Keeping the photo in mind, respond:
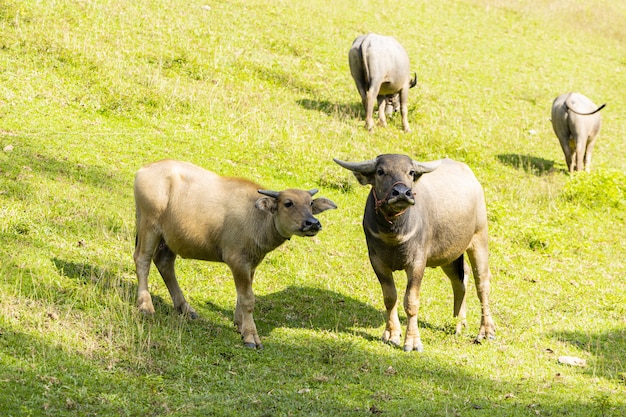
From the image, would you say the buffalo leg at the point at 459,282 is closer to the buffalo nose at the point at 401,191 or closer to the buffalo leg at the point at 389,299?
the buffalo leg at the point at 389,299

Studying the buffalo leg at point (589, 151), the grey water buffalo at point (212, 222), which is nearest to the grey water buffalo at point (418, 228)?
the grey water buffalo at point (212, 222)

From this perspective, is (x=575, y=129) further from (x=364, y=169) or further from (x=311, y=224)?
(x=311, y=224)

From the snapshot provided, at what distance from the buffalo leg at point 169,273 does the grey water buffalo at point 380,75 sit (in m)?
9.00

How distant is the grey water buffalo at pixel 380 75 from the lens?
57.1 feet

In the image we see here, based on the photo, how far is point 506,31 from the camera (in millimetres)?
27922

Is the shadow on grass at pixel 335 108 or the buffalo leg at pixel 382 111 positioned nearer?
the shadow on grass at pixel 335 108

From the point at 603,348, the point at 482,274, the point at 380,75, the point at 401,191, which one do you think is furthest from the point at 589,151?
the point at 401,191

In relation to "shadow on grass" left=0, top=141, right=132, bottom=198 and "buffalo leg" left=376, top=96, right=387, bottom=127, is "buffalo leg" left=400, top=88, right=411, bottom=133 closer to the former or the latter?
"buffalo leg" left=376, top=96, right=387, bottom=127

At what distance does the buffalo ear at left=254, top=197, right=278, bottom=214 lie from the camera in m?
8.29

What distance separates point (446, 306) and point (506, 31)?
63.7 feet

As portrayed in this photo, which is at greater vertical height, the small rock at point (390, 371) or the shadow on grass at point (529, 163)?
the small rock at point (390, 371)

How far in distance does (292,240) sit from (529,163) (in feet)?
27.2

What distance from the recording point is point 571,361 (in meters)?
9.25

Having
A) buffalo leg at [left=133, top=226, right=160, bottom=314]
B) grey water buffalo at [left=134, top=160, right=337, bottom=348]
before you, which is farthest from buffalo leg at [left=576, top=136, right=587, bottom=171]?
buffalo leg at [left=133, top=226, right=160, bottom=314]
